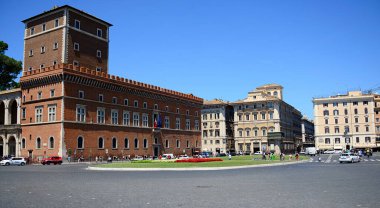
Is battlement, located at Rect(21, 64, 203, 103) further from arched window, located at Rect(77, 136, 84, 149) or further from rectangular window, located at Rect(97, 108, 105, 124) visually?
arched window, located at Rect(77, 136, 84, 149)

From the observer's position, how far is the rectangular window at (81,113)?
196ft

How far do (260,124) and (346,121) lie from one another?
80.9 ft

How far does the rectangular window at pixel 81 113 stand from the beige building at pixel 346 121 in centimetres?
7561

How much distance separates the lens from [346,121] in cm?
10881

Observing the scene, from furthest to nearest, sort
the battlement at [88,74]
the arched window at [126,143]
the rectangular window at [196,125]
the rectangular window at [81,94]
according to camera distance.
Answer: the rectangular window at [196,125]
the arched window at [126,143]
the rectangular window at [81,94]
the battlement at [88,74]

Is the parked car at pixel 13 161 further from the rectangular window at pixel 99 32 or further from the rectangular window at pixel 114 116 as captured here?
the rectangular window at pixel 99 32

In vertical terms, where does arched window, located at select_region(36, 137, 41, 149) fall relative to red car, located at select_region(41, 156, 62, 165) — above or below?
above

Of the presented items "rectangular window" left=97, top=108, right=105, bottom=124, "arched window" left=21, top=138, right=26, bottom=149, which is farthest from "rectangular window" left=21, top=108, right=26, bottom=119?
"rectangular window" left=97, top=108, right=105, bottom=124

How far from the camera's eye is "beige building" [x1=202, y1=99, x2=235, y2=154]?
109 m

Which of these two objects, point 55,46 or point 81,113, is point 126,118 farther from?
point 55,46

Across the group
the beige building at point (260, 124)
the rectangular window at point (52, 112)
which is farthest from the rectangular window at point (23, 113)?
the beige building at point (260, 124)

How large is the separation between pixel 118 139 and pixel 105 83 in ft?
33.8

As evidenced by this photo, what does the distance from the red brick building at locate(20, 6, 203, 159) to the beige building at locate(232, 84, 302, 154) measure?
1427 inches

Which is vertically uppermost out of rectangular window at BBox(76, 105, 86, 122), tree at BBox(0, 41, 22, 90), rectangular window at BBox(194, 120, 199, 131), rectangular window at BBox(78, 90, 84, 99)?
tree at BBox(0, 41, 22, 90)
